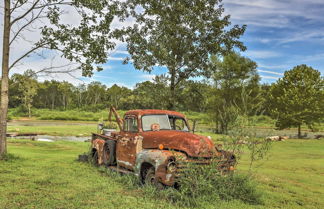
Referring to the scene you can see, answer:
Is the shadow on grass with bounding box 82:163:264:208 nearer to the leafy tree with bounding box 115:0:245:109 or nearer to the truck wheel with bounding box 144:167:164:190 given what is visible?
the truck wheel with bounding box 144:167:164:190

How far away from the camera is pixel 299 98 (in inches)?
1761

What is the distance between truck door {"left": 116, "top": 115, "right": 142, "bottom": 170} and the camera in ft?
31.2

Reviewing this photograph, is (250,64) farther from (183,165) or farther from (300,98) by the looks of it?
(183,165)

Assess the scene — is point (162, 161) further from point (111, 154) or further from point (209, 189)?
point (111, 154)

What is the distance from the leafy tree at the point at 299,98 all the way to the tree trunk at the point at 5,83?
3641 centimetres

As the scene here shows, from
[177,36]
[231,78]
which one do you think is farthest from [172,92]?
[231,78]

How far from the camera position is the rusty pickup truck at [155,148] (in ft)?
24.9

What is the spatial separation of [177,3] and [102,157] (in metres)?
8.53

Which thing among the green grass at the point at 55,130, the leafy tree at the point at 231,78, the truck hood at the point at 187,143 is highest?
the leafy tree at the point at 231,78

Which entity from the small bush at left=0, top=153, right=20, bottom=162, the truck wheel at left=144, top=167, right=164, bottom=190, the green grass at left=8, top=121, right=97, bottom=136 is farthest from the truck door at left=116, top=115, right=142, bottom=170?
the green grass at left=8, top=121, right=97, bottom=136

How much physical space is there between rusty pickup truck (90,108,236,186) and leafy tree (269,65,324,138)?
116ft

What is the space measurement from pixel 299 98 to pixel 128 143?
41.1 metres

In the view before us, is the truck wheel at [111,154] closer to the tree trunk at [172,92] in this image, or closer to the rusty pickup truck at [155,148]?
the rusty pickup truck at [155,148]

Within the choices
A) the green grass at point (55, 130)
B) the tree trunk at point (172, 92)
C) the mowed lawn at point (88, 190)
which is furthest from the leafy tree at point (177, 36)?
the green grass at point (55, 130)
